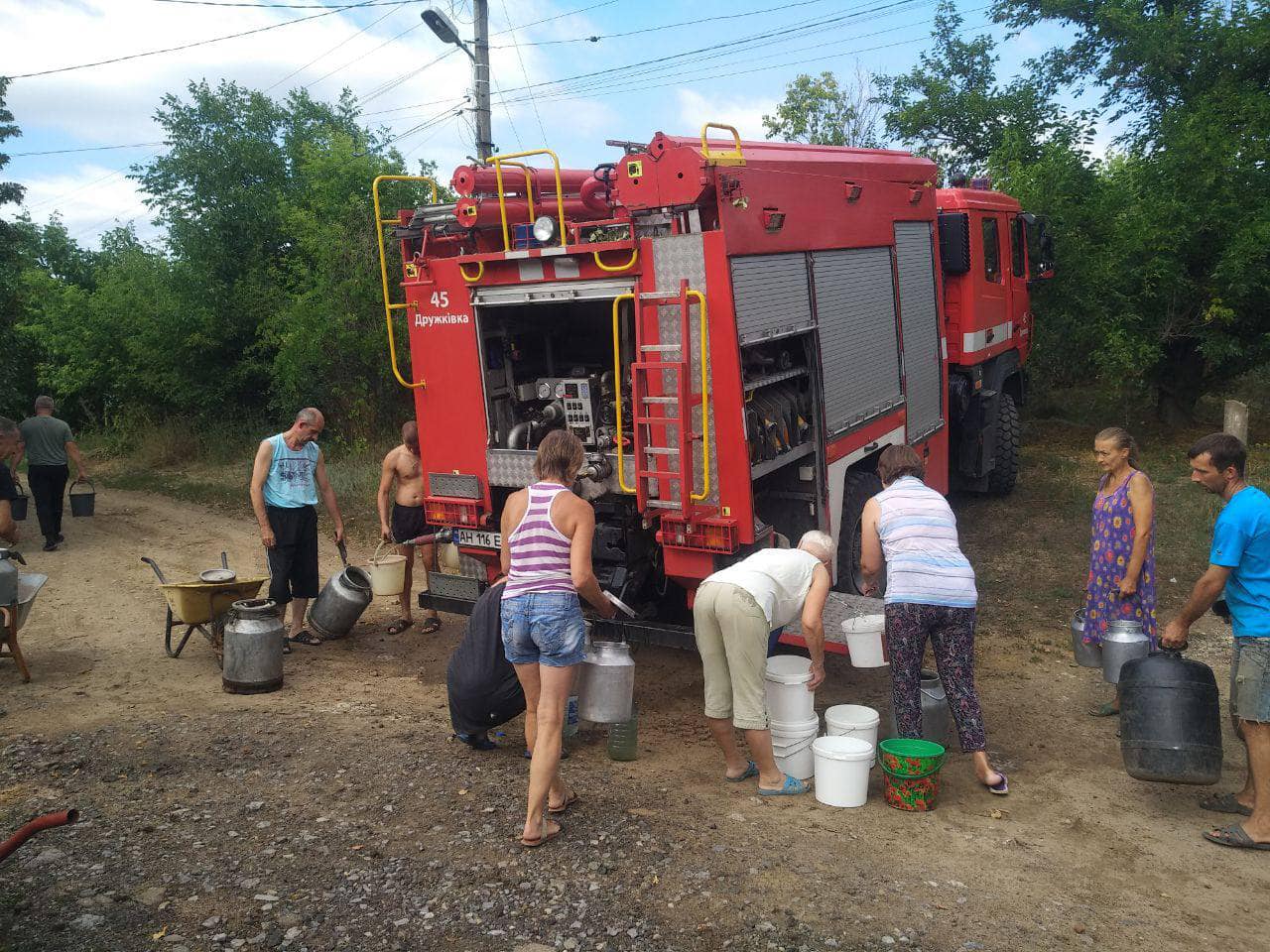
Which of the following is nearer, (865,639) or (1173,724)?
(1173,724)

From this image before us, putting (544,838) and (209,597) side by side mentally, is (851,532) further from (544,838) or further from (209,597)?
(209,597)

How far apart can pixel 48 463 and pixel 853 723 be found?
9.91 metres

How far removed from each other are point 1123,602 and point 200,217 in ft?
55.6

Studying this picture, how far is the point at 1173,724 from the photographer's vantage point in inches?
173

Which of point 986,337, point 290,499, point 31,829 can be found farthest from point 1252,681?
point 986,337

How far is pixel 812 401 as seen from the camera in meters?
6.30

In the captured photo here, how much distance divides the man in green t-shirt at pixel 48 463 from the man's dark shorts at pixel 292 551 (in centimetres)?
517

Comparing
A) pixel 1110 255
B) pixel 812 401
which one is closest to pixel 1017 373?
pixel 1110 255

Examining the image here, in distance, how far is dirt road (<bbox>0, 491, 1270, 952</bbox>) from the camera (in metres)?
3.58

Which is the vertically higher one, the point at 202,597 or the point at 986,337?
the point at 986,337

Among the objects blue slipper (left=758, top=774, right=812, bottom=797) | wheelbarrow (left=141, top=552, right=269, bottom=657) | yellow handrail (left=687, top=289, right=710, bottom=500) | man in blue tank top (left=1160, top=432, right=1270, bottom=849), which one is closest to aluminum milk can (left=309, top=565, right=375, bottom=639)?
wheelbarrow (left=141, top=552, right=269, bottom=657)

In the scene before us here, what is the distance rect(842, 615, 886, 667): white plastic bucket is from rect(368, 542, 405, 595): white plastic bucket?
360 cm

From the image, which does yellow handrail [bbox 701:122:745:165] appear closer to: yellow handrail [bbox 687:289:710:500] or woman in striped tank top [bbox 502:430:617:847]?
yellow handrail [bbox 687:289:710:500]

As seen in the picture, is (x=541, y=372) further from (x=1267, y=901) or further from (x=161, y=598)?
(x=1267, y=901)
